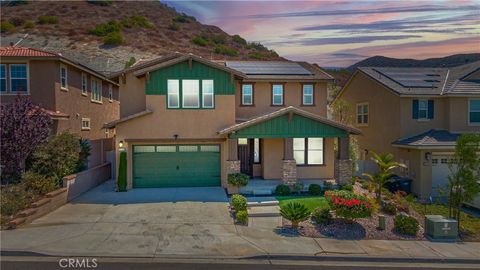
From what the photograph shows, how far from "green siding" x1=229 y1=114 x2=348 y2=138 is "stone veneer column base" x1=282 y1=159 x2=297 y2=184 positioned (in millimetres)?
1314

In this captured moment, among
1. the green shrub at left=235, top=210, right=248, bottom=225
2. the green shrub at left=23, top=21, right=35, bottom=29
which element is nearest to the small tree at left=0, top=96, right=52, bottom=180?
the green shrub at left=235, top=210, right=248, bottom=225

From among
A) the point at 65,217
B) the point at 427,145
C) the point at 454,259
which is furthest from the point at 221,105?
the point at 454,259

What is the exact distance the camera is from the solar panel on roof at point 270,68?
23250 millimetres

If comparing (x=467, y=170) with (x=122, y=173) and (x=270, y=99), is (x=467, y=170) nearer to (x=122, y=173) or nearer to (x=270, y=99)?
(x=270, y=99)

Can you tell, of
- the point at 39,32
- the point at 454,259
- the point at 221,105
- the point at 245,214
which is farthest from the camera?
the point at 39,32

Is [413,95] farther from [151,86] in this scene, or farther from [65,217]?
[65,217]

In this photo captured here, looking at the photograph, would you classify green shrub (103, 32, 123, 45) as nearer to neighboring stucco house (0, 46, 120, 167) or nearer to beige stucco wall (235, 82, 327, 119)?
neighboring stucco house (0, 46, 120, 167)

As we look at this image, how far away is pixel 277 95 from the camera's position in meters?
23.0

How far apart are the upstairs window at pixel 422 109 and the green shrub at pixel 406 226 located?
11089 mm

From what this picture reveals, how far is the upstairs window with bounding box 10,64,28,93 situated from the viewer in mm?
19922

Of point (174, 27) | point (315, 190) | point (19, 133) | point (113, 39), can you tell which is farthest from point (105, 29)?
point (315, 190)

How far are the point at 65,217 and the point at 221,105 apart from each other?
9226 millimetres

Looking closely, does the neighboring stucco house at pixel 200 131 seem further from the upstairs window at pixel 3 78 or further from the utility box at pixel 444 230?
the utility box at pixel 444 230

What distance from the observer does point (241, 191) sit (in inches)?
756
